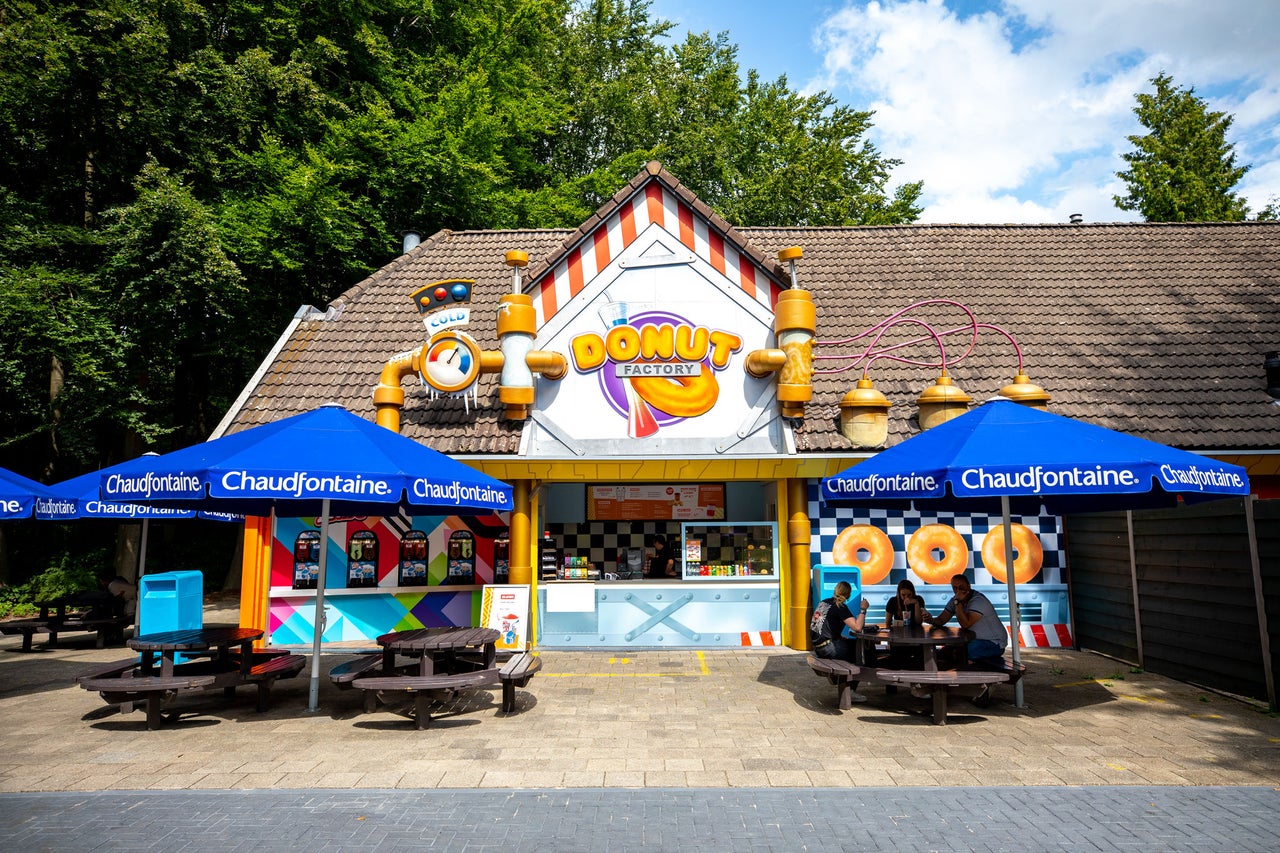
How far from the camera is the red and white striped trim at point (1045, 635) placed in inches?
452

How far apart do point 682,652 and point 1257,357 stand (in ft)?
34.7

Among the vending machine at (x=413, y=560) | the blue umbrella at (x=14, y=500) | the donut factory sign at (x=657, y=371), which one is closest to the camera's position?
the blue umbrella at (x=14, y=500)

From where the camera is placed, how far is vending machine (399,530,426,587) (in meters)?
11.9

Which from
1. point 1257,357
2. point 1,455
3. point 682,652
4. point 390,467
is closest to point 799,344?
point 682,652

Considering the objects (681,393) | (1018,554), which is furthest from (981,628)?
(681,393)

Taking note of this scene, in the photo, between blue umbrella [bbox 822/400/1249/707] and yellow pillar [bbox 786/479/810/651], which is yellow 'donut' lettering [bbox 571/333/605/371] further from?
blue umbrella [bbox 822/400/1249/707]

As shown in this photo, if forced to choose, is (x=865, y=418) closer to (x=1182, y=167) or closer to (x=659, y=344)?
A: (x=659, y=344)

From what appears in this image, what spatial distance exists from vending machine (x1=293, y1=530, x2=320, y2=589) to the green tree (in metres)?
28.7

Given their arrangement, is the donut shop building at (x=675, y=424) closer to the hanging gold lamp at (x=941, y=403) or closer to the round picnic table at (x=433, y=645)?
the hanging gold lamp at (x=941, y=403)

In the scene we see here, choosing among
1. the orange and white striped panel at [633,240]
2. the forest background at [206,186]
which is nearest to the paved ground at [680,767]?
the orange and white striped panel at [633,240]

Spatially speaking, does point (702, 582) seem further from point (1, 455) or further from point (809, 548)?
point (1, 455)

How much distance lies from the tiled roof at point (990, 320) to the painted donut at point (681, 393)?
144 cm

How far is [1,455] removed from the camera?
2258 centimetres

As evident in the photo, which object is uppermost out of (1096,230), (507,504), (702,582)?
(1096,230)
